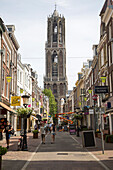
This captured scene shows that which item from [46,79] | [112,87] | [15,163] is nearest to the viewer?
[15,163]

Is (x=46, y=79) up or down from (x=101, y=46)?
up

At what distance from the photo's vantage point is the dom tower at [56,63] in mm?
117375

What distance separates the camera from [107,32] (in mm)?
26625

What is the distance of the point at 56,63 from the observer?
119625mm

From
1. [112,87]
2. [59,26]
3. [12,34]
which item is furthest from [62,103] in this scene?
[112,87]

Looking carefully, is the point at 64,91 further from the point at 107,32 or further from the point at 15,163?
the point at 15,163

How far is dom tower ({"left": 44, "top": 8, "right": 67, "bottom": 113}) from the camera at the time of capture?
117375 mm

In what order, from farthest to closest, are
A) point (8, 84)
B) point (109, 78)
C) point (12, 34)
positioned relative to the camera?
point (12, 34), point (8, 84), point (109, 78)

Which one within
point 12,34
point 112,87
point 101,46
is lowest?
point 112,87

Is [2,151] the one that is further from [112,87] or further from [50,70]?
[50,70]

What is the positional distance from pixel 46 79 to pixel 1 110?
93.2 m

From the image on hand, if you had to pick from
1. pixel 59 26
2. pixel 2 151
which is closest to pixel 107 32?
pixel 2 151

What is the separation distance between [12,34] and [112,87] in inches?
629

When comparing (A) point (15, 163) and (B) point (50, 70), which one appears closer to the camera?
(A) point (15, 163)
